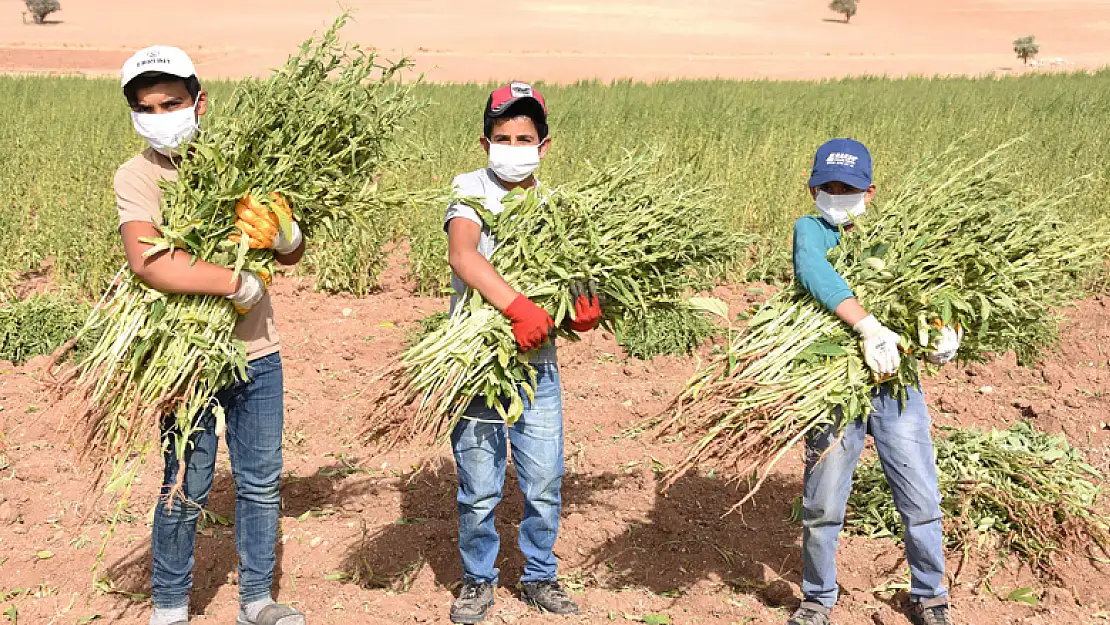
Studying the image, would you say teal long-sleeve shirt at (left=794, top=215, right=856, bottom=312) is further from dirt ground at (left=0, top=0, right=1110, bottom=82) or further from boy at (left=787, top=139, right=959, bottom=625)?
dirt ground at (left=0, top=0, right=1110, bottom=82)

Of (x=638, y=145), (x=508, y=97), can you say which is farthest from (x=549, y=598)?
(x=638, y=145)

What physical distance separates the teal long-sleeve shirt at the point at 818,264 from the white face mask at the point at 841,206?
38mm

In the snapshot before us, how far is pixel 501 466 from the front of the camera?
9.91 ft

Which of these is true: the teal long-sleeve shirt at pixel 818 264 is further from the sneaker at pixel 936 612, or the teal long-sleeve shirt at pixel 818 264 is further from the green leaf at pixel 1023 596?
the green leaf at pixel 1023 596

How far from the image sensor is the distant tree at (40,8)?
55.3 meters

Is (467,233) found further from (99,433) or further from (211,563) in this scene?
(211,563)

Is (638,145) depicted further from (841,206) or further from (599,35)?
(599,35)

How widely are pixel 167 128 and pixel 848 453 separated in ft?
7.22

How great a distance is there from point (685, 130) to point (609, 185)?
307 inches

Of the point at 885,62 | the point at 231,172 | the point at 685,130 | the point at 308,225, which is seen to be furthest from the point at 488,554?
the point at 885,62

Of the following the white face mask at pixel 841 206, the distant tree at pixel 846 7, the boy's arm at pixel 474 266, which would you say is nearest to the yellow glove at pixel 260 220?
the boy's arm at pixel 474 266

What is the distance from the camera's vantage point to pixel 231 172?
2.60 metres

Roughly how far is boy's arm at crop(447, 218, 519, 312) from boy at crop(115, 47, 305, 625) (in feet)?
1.54

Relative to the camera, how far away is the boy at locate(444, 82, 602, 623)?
2.87 m
